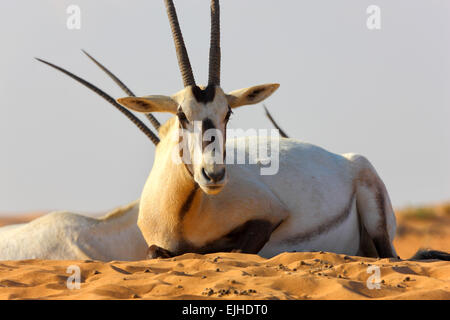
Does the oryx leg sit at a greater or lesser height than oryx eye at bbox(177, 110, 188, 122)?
lesser

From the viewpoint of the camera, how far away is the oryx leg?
300 inches

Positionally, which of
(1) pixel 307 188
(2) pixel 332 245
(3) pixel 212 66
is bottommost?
(2) pixel 332 245

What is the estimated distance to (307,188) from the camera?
7.27m

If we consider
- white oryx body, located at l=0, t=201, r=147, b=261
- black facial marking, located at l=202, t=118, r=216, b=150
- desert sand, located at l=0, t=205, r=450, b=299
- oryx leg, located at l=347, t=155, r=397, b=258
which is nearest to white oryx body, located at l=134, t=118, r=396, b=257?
oryx leg, located at l=347, t=155, r=397, b=258

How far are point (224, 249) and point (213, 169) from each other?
141cm

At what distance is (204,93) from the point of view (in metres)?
5.78

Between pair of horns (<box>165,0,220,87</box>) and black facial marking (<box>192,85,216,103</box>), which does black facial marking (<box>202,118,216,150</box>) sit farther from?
pair of horns (<box>165,0,220,87</box>)

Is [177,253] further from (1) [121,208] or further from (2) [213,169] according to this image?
(1) [121,208]

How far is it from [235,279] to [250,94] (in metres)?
2.31

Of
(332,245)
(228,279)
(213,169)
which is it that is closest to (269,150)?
(332,245)

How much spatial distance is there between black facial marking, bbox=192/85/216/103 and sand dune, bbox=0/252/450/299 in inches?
51.3

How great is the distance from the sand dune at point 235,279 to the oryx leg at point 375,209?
190cm

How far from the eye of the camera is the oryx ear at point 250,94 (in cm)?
622

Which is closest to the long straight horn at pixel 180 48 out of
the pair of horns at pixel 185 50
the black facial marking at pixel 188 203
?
the pair of horns at pixel 185 50
